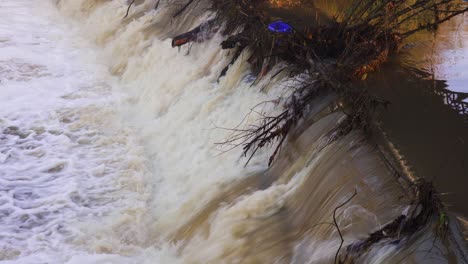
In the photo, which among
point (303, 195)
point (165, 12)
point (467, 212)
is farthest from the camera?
point (165, 12)

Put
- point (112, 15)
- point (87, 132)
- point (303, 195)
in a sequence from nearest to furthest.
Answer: point (303, 195) → point (87, 132) → point (112, 15)

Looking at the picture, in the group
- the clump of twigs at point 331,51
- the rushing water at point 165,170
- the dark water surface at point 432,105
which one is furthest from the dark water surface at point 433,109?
the rushing water at point 165,170

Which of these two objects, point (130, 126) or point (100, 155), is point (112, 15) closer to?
point (130, 126)

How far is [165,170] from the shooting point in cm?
734

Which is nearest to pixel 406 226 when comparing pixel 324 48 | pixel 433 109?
pixel 433 109

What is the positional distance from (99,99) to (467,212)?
6968 mm

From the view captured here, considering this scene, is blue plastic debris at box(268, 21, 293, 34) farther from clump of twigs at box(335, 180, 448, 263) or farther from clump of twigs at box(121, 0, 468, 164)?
clump of twigs at box(335, 180, 448, 263)

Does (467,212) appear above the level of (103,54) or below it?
below

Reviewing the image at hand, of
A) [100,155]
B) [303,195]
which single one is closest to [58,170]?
[100,155]

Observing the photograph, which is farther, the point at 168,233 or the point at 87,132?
the point at 87,132

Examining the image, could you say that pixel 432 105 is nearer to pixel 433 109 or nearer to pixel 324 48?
pixel 433 109

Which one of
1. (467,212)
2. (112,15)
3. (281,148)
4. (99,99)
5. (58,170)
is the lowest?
(467,212)

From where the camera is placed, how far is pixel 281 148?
5.79m

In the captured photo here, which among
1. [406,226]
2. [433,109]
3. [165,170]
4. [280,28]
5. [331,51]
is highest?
[280,28]
